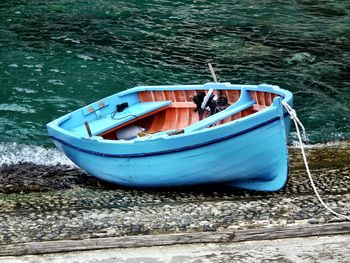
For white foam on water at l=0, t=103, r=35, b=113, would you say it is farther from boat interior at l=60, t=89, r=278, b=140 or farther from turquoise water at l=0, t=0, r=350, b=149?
boat interior at l=60, t=89, r=278, b=140

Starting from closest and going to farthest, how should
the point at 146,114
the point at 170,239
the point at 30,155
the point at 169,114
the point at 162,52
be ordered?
the point at 170,239 < the point at 146,114 < the point at 169,114 < the point at 30,155 < the point at 162,52

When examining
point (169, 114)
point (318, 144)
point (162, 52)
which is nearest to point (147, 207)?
point (169, 114)

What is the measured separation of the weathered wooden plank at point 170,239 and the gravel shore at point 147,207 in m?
0.53

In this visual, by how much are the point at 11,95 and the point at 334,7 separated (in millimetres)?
15083

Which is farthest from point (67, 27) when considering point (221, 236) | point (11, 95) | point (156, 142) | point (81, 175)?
point (221, 236)

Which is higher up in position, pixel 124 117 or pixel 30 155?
pixel 124 117

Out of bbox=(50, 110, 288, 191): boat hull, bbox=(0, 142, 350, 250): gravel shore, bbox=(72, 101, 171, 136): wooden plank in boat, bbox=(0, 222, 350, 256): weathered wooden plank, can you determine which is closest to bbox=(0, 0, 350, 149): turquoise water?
bbox=(72, 101, 171, 136): wooden plank in boat

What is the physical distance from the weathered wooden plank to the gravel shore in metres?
0.53

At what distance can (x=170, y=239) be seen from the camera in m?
8.15

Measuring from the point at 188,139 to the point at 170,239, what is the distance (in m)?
1.97

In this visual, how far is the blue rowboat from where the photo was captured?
963 centimetres

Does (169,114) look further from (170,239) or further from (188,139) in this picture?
(170,239)

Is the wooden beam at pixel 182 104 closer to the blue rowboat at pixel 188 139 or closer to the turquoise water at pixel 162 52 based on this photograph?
the blue rowboat at pixel 188 139

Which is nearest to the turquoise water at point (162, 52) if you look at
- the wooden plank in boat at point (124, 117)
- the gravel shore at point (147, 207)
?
the wooden plank in boat at point (124, 117)
